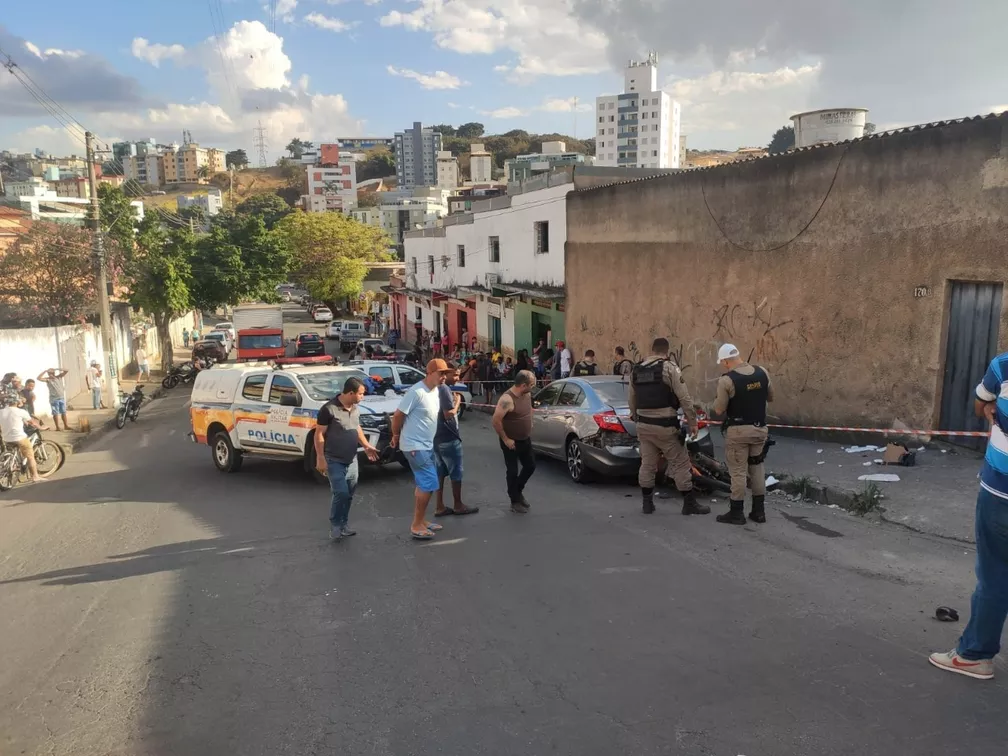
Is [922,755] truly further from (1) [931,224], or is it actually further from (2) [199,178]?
(2) [199,178]

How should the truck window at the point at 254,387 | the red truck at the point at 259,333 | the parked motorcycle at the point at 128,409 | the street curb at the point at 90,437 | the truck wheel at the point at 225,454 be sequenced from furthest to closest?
the red truck at the point at 259,333, the parked motorcycle at the point at 128,409, the street curb at the point at 90,437, the truck wheel at the point at 225,454, the truck window at the point at 254,387

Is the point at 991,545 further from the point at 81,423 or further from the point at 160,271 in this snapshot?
the point at 160,271

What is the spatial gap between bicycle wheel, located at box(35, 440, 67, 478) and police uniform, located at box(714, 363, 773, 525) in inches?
453

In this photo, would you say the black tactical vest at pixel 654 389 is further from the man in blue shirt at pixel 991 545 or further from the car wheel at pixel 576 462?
the man in blue shirt at pixel 991 545

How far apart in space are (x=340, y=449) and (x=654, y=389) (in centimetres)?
330

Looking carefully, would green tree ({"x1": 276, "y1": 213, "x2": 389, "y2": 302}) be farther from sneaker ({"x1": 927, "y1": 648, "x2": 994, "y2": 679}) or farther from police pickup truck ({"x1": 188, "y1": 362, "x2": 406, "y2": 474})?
sneaker ({"x1": 927, "y1": 648, "x2": 994, "y2": 679})

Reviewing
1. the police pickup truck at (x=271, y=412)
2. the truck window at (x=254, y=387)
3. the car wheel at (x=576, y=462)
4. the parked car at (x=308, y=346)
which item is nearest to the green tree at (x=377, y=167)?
the parked car at (x=308, y=346)

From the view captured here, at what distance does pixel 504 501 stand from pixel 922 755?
19.4 feet

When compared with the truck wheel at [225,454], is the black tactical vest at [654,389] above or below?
above

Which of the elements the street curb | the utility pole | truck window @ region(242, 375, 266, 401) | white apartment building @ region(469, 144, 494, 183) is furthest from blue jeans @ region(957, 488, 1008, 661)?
white apartment building @ region(469, 144, 494, 183)

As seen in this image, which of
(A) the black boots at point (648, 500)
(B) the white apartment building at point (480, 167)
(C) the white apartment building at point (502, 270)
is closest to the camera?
(A) the black boots at point (648, 500)

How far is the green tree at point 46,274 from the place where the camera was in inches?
1013

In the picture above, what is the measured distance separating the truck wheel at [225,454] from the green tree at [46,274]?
16.8 m

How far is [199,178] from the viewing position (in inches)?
7589
